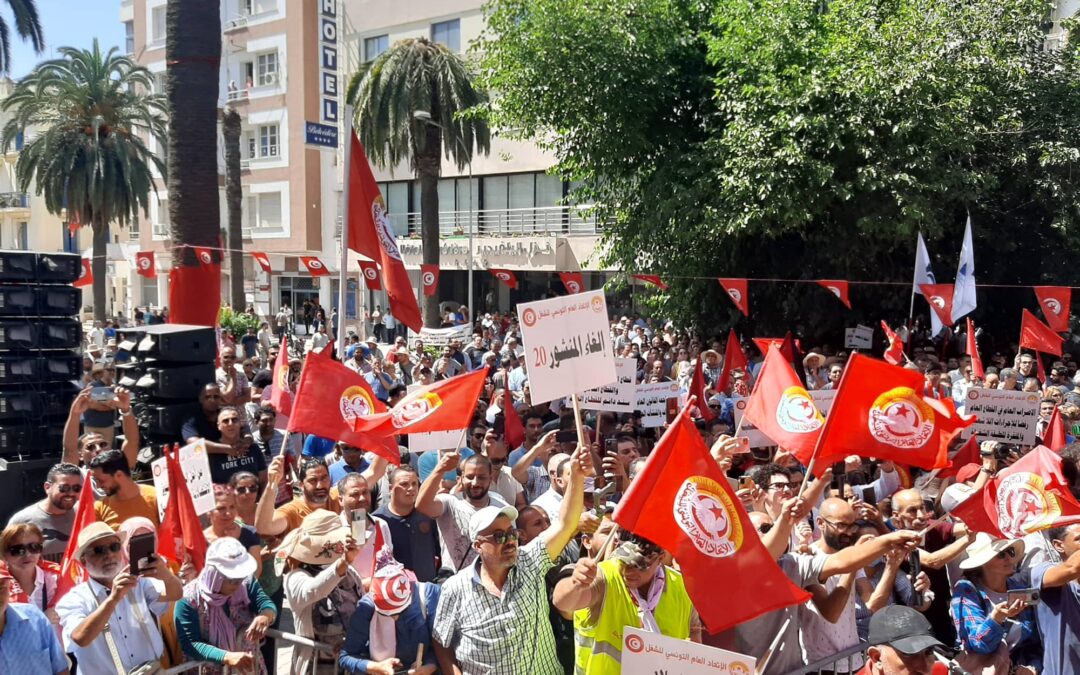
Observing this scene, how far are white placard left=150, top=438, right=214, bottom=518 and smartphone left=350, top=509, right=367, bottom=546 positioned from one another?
0.92 m

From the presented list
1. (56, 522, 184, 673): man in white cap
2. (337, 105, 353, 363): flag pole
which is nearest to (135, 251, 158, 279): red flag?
(337, 105, 353, 363): flag pole

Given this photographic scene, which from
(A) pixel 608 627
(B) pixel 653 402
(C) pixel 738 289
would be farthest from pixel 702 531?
(C) pixel 738 289

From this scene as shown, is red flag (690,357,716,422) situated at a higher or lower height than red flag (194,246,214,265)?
lower

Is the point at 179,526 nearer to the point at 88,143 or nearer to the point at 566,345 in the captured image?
the point at 566,345

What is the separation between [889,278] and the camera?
19.3m

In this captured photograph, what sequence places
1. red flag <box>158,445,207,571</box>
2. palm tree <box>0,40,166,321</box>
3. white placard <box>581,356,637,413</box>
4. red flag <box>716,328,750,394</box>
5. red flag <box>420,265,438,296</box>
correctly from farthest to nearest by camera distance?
palm tree <box>0,40,166,321</box>
red flag <box>420,265,438,296</box>
red flag <box>716,328,750,394</box>
white placard <box>581,356,637,413</box>
red flag <box>158,445,207,571</box>

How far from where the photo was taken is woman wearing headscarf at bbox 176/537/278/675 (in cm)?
471

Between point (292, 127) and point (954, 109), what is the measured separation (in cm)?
2993

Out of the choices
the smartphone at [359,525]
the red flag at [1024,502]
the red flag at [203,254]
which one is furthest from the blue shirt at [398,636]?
the red flag at [203,254]

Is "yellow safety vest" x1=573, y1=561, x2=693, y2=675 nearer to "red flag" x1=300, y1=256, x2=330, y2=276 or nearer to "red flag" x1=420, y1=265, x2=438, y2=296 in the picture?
"red flag" x1=420, y1=265, x2=438, y2=296

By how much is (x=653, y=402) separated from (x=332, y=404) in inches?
144

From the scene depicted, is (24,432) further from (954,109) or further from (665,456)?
(954,109)

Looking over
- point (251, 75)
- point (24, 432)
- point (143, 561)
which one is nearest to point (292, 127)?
point (251, 75)

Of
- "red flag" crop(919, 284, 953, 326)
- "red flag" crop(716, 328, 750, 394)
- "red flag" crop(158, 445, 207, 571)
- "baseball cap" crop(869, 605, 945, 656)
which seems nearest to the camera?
"baseball cap" crop(869, 605, 945, 656)
